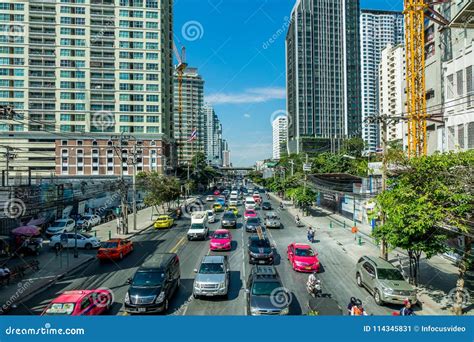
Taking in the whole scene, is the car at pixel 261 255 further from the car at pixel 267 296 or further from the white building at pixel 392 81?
the white building at pixel 392 81

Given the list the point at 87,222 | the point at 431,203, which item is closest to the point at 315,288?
Answer: the point at 431,203

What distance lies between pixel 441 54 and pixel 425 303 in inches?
1077

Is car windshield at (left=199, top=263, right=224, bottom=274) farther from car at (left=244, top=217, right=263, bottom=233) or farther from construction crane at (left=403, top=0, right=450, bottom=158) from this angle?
construction crane at (left=403, top=0, right=450, bottom=158)

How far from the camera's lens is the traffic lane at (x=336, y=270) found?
14484mm

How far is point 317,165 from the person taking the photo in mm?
72000

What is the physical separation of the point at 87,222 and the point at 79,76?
50.8m

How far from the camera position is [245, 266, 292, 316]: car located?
11.8 metres

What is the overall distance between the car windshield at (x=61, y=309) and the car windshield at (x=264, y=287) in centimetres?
670

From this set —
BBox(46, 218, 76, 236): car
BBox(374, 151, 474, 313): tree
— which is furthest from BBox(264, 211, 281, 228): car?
BBox(46, 218, 76, 236): car

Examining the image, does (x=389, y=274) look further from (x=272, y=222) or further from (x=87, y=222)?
(x=87, y=222)

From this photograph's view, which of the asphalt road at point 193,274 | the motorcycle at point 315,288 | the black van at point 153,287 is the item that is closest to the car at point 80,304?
the asphalt road at point 193,274

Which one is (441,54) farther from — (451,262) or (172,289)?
(172,289)

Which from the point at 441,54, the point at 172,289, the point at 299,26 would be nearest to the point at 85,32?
the point at 441,54

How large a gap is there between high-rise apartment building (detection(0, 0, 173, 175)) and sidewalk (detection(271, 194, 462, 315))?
5082 cm
